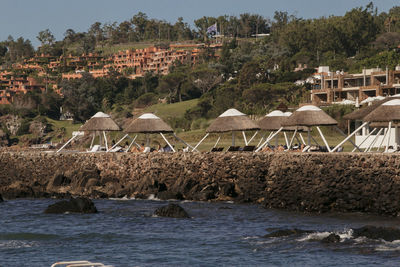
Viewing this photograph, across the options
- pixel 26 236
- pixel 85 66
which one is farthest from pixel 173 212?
pixel 85 66

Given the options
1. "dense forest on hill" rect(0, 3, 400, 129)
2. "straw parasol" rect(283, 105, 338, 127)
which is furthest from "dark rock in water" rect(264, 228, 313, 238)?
"dense forest on hill" rect(0, 3, 400, 129)

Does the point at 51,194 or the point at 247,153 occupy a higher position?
the point at 247,153

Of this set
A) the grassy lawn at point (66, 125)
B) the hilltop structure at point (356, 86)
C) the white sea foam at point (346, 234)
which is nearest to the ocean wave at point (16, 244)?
the white sea foam at point (346, 234)

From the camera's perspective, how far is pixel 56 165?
40.0 metres

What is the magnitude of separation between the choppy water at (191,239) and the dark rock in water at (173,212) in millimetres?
480

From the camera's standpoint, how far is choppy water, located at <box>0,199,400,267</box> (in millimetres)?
18859

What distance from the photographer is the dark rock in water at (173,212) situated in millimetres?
26531

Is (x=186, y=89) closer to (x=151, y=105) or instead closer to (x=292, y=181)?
(x=151, y=105)

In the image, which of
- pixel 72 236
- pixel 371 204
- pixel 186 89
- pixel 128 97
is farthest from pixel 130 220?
pixel 128 97

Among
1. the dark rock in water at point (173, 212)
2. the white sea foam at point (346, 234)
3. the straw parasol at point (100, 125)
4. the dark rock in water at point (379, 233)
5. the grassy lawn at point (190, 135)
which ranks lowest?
the grassy lawn at point (190, 135)

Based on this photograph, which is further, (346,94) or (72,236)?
(346,94)

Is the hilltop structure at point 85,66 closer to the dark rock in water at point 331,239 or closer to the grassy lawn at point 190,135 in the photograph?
the grassy lawn at point 190,135

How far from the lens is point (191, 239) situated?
22.1 meters

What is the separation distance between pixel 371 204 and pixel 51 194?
17207mm
